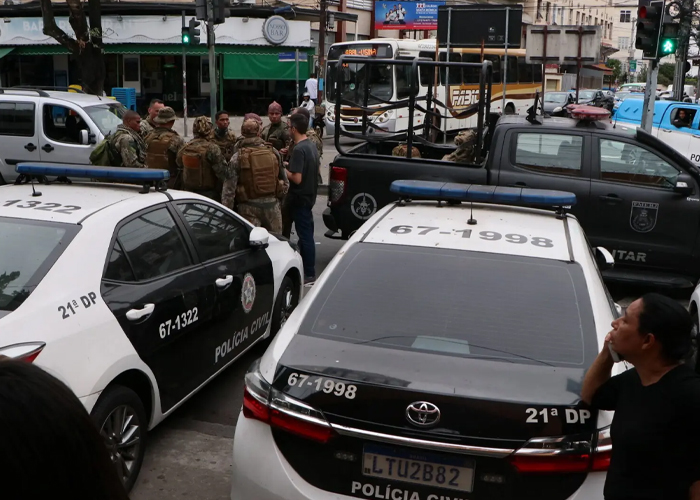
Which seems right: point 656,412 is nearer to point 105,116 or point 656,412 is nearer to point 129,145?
point 129,145

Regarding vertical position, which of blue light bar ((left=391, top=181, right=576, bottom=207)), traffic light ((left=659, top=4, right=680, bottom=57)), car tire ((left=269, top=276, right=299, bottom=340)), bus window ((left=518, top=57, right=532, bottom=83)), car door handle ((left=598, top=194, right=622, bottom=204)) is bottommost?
car tire ((left=269, top=276, right=299, bottom=340))

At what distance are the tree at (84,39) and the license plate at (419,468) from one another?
20.3 m

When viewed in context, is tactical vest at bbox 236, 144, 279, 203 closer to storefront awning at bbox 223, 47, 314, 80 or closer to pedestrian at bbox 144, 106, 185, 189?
pedestrian at bbox 144, 106, 185, 189

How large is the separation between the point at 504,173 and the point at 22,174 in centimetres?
475

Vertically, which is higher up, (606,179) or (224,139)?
(224,139)

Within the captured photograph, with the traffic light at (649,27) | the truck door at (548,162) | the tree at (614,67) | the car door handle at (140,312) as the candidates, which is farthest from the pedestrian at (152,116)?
the tree at (614,67)

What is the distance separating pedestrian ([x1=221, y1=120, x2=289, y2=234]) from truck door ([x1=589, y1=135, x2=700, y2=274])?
3.09 m

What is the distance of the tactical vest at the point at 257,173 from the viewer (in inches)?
303

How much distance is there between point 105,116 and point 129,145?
5.76 meters

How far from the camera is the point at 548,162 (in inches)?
326

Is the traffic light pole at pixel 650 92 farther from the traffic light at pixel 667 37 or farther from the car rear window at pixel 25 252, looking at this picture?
the car rear window at pixel 25 252

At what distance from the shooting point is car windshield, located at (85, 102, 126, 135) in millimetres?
13906

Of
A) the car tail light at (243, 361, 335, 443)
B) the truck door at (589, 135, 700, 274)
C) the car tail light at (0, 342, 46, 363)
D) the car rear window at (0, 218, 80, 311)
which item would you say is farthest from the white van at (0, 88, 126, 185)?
the car tail light at (243, 361, 335, 443)

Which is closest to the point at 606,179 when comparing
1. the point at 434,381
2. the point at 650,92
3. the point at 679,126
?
the point at 434,381
